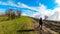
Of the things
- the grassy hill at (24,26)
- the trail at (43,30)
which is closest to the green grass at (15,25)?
the grassy hill at (24,26)

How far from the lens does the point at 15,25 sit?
11.3 feet

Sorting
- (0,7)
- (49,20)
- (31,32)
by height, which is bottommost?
(31,32)

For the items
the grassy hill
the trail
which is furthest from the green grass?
the trail

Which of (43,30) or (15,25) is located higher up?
(15,25)

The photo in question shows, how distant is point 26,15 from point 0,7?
0.60 metres

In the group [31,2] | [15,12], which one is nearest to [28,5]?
[31,2]

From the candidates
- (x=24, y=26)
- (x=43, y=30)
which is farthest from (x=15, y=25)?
(x=43, y=30)

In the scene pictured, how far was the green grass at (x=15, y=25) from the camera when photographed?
3398 millimetres

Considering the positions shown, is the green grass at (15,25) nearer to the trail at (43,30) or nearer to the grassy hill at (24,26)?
the grassy hill at (24,26)

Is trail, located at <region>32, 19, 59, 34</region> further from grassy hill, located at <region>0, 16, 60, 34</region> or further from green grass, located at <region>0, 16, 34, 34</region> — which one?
green grass, located at <region>0, 16, 34, 34</region>

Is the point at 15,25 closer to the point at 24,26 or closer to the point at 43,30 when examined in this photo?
the point at 24,26

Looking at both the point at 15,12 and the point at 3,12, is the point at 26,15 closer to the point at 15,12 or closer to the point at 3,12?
the point at 15,12

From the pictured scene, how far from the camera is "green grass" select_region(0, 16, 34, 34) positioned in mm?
3398

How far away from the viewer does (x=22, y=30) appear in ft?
11.4
